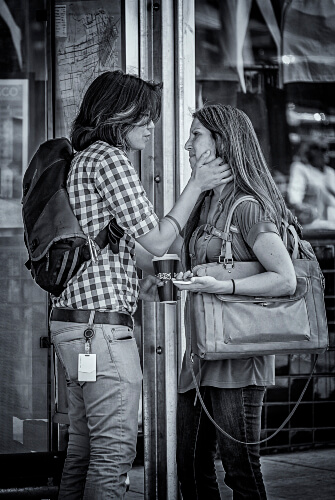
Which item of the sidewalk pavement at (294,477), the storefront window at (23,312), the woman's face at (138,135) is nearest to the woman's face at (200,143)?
the woman's face at (138,135)

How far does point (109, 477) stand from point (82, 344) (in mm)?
473

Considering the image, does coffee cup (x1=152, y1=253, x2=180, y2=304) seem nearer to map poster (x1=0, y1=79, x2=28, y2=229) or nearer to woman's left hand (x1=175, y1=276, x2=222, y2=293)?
woman's left hand (x1=175, y1=276, x2=222, y2=293)

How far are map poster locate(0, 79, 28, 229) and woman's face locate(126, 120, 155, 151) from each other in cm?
141

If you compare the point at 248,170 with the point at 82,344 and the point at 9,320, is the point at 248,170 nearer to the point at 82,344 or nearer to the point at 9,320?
the point at 82,344

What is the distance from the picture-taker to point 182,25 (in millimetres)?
3965

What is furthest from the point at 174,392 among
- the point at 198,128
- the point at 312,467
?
A: the point at 312,467

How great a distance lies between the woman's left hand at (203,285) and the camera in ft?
10.2

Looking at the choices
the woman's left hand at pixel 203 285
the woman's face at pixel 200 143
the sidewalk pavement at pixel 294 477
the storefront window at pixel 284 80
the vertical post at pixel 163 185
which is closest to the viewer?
the woman's left hand at pixel 203 285

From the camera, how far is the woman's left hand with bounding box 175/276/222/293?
312 centimetres

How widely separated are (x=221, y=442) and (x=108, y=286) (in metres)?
0.72

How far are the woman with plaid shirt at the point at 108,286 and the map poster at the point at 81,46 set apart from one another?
91 cm

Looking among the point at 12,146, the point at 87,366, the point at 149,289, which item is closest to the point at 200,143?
the point at 149,289

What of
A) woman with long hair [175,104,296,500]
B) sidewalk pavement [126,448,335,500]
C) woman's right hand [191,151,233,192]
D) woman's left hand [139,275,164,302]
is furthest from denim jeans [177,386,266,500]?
sidewalk pavement [126,448,335,500]

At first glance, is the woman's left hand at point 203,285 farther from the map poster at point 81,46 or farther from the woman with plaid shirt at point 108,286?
the map poster at point 81,46
